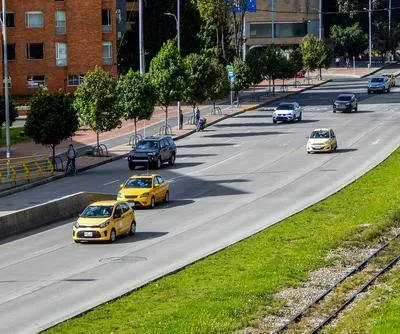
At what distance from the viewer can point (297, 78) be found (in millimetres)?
143375

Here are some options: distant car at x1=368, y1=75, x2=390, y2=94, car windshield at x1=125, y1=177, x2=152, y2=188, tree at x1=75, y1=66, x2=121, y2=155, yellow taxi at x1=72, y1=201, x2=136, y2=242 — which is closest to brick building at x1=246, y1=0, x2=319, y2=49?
distant car at x1=368, y1=75, x2=390, y2=94

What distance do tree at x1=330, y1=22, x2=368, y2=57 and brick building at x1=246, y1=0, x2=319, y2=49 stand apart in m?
3.27

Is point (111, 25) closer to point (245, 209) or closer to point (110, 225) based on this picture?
point (245, 209)

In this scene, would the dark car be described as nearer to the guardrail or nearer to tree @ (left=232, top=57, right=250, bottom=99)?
tree @ (left=232, top=57, right=250, bottom=99)

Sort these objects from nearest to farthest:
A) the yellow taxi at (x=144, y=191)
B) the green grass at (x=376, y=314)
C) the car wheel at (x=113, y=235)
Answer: the green grass at (x=376, y=314), the car wheel at (x=113, y=235), the yellow taxi at (x=144, y=191)

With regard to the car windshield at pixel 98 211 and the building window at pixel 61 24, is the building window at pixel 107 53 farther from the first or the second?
the car windshield at pixel 98 211

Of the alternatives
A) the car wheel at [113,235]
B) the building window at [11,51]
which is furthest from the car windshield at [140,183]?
the building window at [11,51]

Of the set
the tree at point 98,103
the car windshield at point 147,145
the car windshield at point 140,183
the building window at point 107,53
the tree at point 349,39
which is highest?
the tree at point 349,39

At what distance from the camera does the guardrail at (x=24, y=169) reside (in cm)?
5856

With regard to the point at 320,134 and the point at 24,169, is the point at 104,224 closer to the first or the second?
the point at 24,169

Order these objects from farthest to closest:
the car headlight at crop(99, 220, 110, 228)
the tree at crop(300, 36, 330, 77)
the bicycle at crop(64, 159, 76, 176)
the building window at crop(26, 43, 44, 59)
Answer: the tree at crop(300, 36, 330, 77) < the building window at crop(26, 43, 44, 59) < the bicycle at crop(64, 159, 76, 176) < the car headlight at crop(99, 220, 110, 228)

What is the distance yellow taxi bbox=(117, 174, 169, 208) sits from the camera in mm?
49906

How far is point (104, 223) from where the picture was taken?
41.4 m

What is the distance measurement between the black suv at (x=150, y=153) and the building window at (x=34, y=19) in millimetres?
40463
